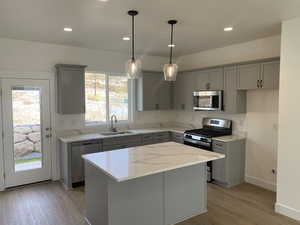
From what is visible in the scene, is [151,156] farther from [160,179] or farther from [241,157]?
[241,157]

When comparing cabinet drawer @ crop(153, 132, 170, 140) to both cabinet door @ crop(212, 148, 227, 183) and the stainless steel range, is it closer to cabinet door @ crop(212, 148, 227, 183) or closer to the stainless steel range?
the stainless steel range

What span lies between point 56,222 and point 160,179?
156cm

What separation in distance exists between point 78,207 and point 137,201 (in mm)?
1332

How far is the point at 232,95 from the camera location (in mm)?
4270

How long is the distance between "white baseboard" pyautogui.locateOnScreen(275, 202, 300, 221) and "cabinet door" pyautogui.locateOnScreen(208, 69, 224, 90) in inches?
90.0

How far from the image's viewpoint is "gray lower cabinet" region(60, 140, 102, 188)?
4.03 meters

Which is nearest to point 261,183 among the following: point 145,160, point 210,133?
point 210,133

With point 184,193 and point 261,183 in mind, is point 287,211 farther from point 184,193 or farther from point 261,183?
point 184,193

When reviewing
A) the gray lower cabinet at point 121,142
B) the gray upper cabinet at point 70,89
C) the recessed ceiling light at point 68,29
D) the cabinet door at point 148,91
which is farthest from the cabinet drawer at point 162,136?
the recessed ceiling light at point 68,29

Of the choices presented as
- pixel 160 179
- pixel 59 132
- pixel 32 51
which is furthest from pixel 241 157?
pixel 32 51

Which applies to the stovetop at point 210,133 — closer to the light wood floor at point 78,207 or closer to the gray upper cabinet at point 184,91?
the gray upper cabinet at point 184,91

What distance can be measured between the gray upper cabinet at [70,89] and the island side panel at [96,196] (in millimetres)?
1845

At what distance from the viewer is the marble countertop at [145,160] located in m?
2.20

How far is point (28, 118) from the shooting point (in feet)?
13.9
